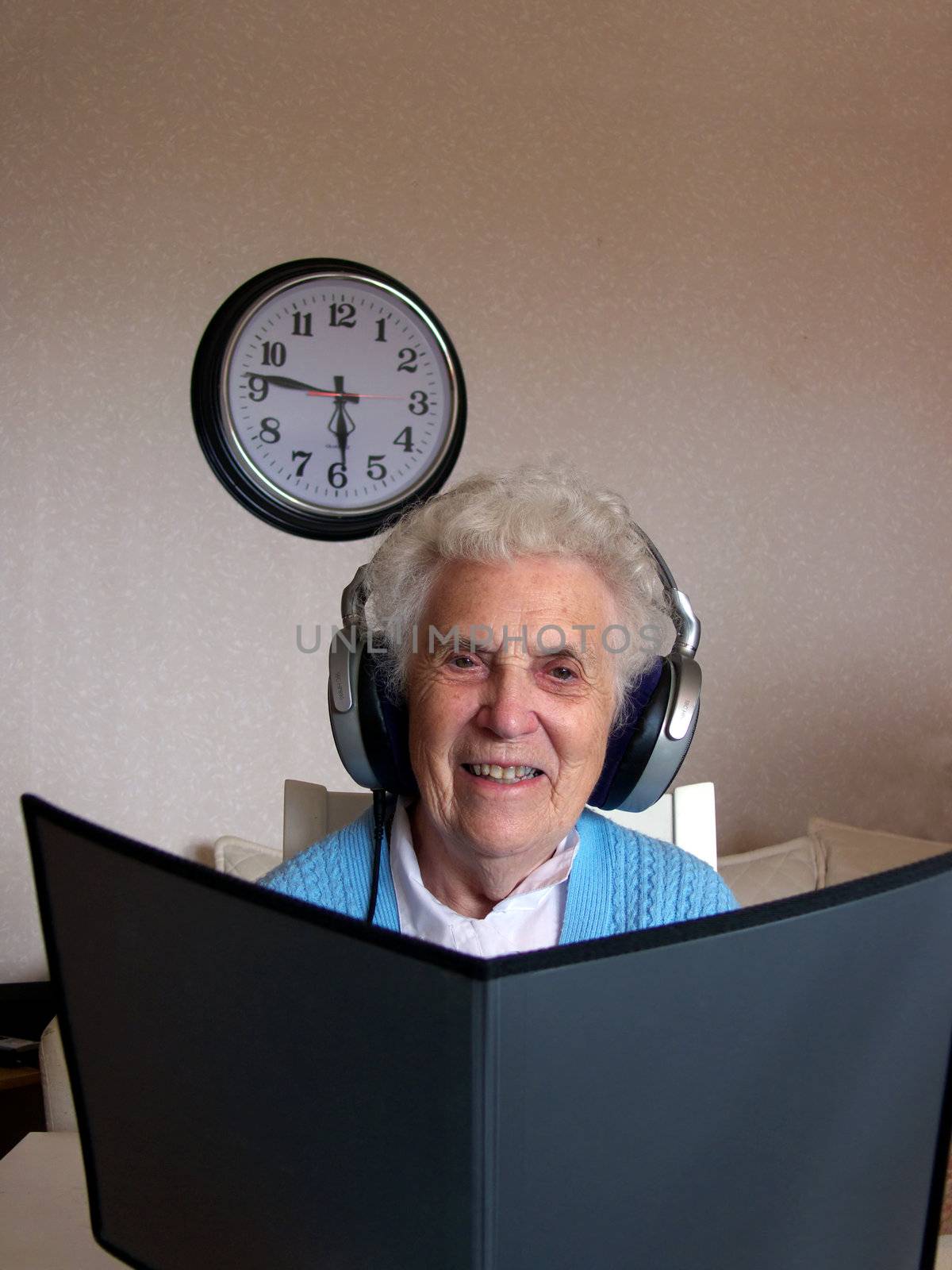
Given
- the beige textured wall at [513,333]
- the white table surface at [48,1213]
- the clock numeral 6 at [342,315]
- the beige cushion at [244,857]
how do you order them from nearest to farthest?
the white table surface at [48,1213] → the beige cushion at [244,857] → the beige textured wall at [513,333] → the clock numeral 6 at [342,315]

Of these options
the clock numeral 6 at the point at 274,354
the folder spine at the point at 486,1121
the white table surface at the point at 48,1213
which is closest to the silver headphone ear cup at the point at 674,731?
the white table surface at the point at 48,1213

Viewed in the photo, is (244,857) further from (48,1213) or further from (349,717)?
(48,1213)

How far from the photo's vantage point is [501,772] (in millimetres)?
1111

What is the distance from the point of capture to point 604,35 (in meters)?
2.48

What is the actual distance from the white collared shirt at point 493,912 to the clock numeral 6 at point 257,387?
4.51 feet

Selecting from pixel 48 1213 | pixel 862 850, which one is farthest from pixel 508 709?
pixel 862 850

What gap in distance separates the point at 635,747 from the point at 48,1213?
65 cm

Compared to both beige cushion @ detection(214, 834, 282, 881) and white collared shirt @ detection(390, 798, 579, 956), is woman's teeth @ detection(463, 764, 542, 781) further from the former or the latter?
beige cushion @ detection(214, 834, 282, 881)

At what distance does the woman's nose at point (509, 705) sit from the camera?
1.10 metres

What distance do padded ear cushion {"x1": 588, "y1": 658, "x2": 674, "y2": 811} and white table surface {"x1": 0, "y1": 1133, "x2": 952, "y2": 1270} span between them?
0.47 m

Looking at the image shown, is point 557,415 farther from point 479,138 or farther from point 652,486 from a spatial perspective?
point 479,138

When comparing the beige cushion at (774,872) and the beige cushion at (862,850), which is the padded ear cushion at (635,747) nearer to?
the beige cushion at (774,872)

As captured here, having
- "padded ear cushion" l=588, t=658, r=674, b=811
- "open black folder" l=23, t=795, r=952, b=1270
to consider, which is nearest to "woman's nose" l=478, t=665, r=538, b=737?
"padded ear cushion" l=588, t=658, r=674, b=811

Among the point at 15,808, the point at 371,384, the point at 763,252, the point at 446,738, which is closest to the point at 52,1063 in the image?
the point at 446,738
